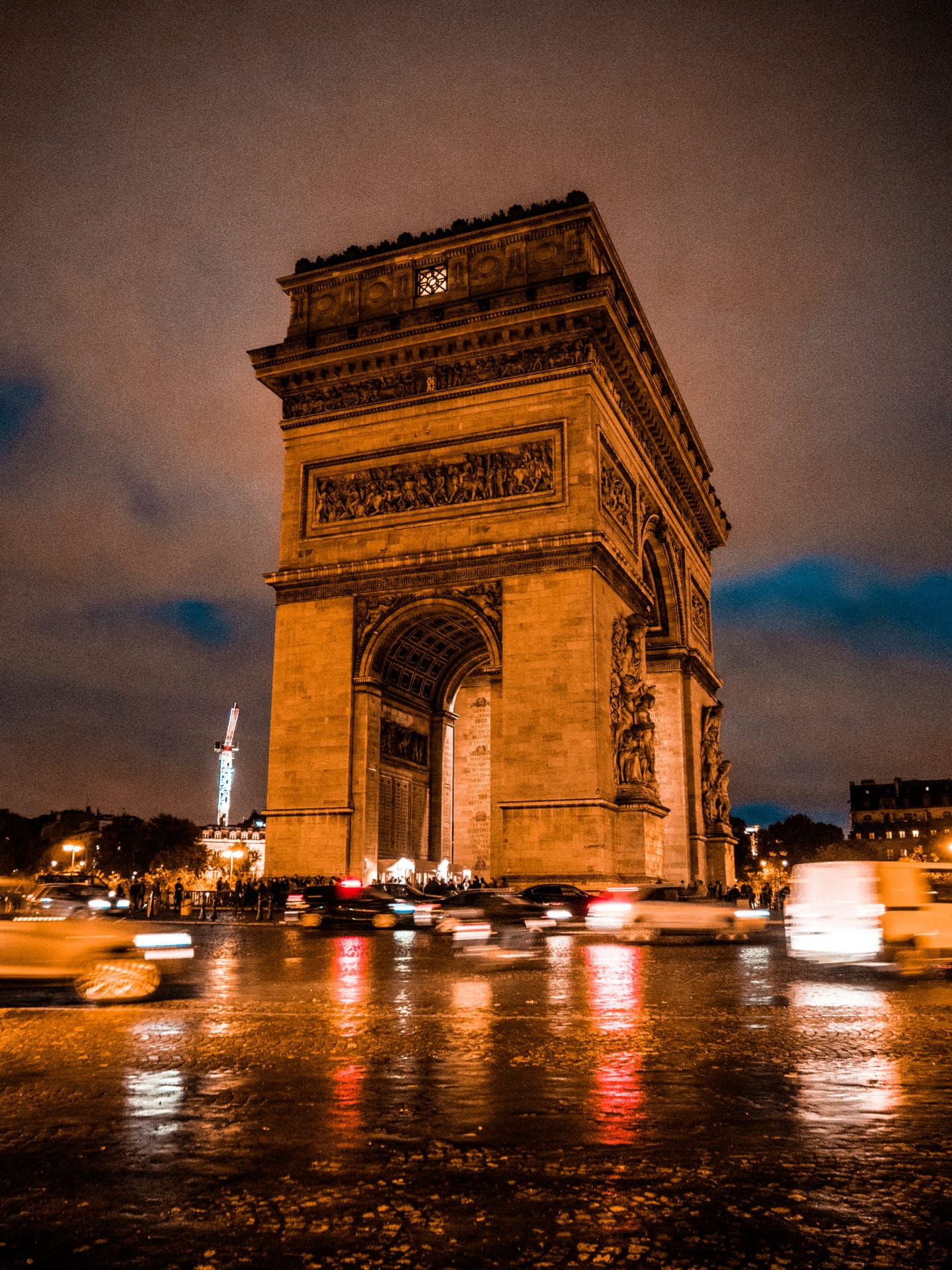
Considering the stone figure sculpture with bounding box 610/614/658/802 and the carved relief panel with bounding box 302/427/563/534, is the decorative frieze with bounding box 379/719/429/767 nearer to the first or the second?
the carved relief panel with bounding box 302/427/563/534

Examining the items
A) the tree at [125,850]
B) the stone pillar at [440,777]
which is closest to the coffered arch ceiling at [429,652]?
the stone pillar at [440,777]

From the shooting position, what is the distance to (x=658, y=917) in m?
20.1

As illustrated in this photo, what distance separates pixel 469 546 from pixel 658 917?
12.5m

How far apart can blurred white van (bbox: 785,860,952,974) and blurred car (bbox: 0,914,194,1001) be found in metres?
8.86

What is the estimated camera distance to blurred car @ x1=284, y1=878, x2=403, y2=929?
25766 millimetres

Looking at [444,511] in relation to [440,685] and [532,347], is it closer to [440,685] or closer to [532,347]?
[532,347]

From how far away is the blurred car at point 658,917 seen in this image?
20016 millimetres

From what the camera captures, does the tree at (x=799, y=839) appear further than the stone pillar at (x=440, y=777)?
Yes

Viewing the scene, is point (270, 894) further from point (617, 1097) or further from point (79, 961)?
point (617, 1097)

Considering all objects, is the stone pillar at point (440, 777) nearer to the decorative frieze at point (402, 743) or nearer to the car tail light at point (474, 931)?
the decorative frieze at point (402, 743)

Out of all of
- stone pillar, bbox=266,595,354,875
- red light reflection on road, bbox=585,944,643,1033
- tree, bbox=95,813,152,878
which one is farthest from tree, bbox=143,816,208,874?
red light reflection on road, bbox=585,944,643,1033

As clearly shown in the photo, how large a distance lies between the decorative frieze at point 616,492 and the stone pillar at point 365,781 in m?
8.14

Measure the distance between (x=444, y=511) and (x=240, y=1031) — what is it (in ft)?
75.4

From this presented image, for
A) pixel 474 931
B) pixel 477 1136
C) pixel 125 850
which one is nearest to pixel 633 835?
pixel 474 931
